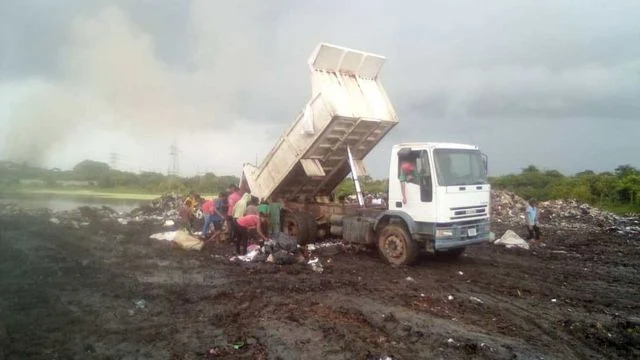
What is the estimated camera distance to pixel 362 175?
1002 centimetres

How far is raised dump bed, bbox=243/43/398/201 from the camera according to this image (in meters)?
9.02

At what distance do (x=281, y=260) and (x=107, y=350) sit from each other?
4311mm

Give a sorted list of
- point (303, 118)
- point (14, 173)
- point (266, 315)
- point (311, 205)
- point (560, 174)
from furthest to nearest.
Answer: point (560, 174) → point (14, 173) → point (311, 205) → point (303, 118) → point (266, 315)

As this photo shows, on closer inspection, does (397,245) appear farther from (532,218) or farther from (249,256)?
(532,218)

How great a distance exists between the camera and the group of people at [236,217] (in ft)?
31.9

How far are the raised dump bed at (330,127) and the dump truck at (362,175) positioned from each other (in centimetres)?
2

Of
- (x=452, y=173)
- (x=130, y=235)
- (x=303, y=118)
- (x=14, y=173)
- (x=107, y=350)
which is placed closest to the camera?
(x=107, y=350)

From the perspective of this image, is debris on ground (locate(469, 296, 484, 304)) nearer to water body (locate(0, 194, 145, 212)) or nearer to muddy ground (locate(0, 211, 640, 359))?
muddy ground (locate(0, 211, 640, 359))

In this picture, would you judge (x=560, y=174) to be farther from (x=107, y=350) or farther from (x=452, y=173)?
(x=107, y=350)

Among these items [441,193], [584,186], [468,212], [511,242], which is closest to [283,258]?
[441,193]

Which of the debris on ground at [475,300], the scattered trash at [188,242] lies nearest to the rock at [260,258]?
the scattered trash at [188,242]

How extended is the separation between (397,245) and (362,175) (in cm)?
198

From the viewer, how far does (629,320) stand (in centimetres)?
591

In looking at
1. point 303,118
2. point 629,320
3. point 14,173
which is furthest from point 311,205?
point 14,173
